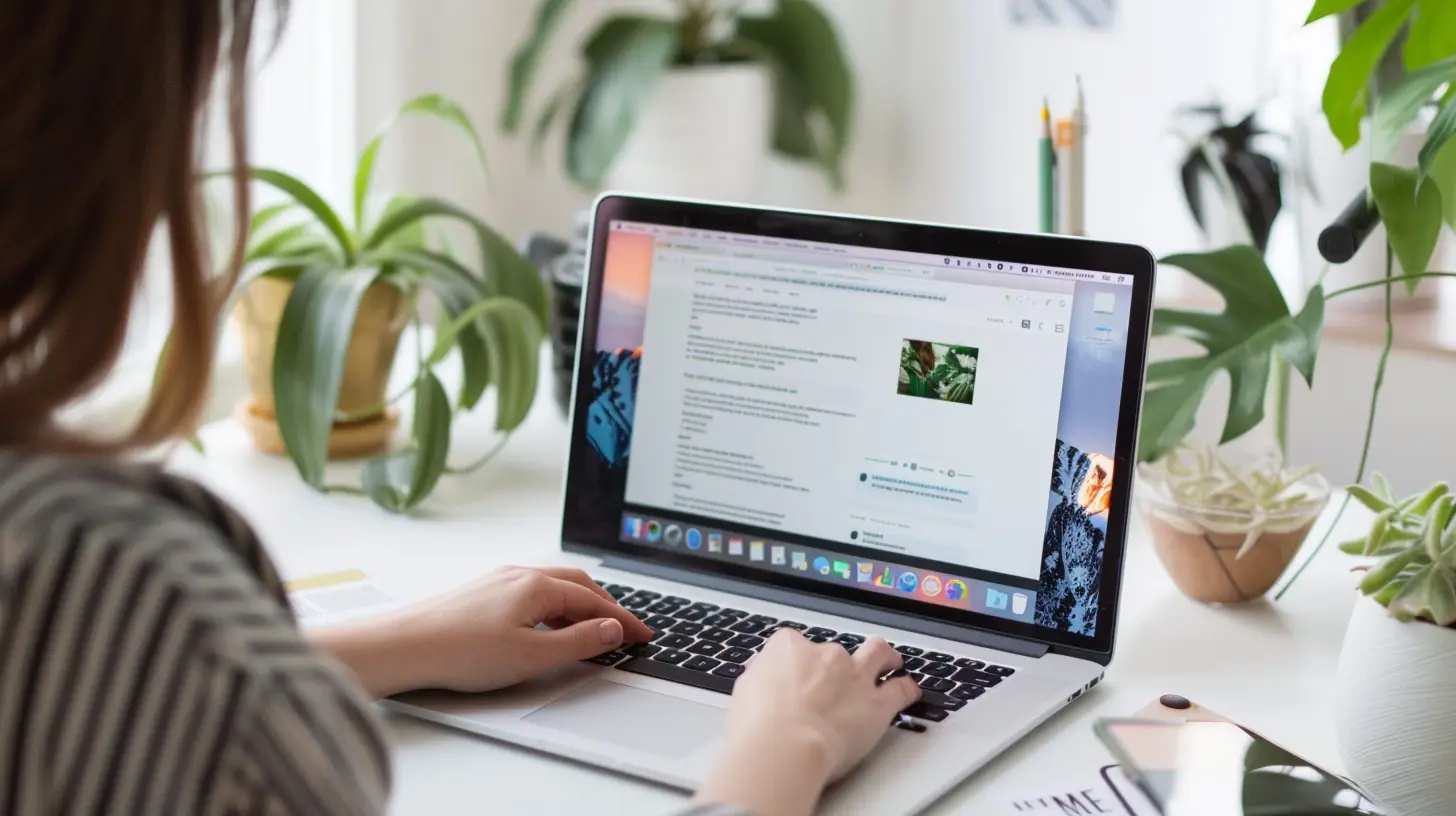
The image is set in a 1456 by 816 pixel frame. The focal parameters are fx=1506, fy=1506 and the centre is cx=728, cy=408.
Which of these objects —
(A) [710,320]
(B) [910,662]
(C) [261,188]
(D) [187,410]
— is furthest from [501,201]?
(D) [187,410]

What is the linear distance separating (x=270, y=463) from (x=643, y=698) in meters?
0.60

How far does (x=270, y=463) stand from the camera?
51.0 inches

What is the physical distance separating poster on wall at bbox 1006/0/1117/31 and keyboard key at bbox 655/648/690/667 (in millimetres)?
1583

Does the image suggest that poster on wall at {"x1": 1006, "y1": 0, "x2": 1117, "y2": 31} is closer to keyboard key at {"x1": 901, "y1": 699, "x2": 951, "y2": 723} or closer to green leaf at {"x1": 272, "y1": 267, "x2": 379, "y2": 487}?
green leaf at {"x1": 272, "y1": 267, "x2": 379, "y2": 487}

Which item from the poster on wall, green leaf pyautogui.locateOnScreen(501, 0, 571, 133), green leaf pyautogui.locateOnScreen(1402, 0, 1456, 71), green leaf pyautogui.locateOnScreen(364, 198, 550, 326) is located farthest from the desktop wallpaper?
green leaf pyautogui.locateOnScreen(501, 0, 571, 133)

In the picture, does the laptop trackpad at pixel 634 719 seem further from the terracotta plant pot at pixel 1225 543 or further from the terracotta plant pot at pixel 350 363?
the terracotta plant pot at pixel 350 363

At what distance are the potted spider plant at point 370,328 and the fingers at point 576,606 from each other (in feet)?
1.09

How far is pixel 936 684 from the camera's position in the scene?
0.84 meters

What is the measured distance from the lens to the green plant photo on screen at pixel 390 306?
3.90 feet

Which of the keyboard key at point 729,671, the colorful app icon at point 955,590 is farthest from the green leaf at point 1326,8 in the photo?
the keyboard key at point 729,671

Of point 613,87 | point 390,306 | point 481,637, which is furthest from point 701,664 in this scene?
point 613,87

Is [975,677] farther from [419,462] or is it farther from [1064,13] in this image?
[1064,13]

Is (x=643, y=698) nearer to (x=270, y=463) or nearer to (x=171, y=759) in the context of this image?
(x=171, y=759)

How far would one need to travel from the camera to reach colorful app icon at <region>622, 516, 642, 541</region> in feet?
3.35
